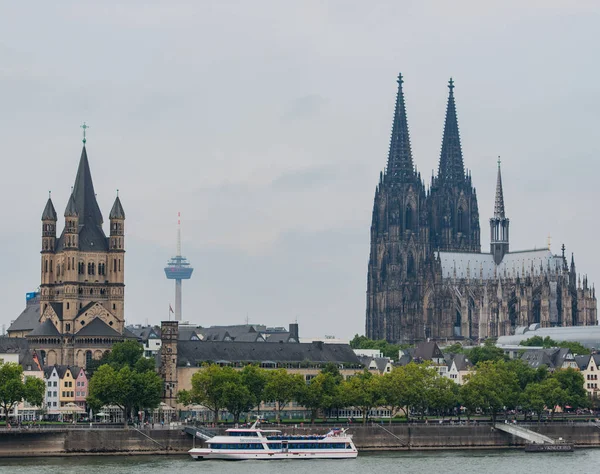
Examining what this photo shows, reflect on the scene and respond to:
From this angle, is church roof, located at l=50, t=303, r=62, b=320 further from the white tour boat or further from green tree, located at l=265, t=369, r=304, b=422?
the white tour boat

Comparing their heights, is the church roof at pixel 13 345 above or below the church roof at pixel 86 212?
below

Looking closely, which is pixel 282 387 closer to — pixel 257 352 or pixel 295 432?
pixel 295 432

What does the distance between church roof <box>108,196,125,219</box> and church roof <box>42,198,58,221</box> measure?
6631mm

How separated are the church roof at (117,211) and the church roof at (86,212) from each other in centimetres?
223

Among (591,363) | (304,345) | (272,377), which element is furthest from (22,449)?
(591,363)

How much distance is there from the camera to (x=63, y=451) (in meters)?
126

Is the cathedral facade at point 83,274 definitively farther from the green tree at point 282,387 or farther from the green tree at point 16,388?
the green tree at point 282,387

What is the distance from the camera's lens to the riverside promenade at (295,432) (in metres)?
125

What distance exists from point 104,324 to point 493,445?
56.4 meters

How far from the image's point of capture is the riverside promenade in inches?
4921

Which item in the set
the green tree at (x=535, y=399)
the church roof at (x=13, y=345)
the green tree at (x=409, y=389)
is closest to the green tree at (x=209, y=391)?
the green tree at (x=409, y=389)

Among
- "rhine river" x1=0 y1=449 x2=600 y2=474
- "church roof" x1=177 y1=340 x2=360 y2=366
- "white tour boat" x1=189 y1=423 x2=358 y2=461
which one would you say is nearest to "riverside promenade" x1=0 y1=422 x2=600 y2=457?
"rhine river" x1=0 y1=449 x2=600 y2=474

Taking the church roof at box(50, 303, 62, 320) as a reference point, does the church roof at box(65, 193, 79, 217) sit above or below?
above

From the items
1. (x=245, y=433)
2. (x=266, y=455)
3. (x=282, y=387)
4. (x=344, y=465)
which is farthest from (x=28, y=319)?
(x=344, y=465)
